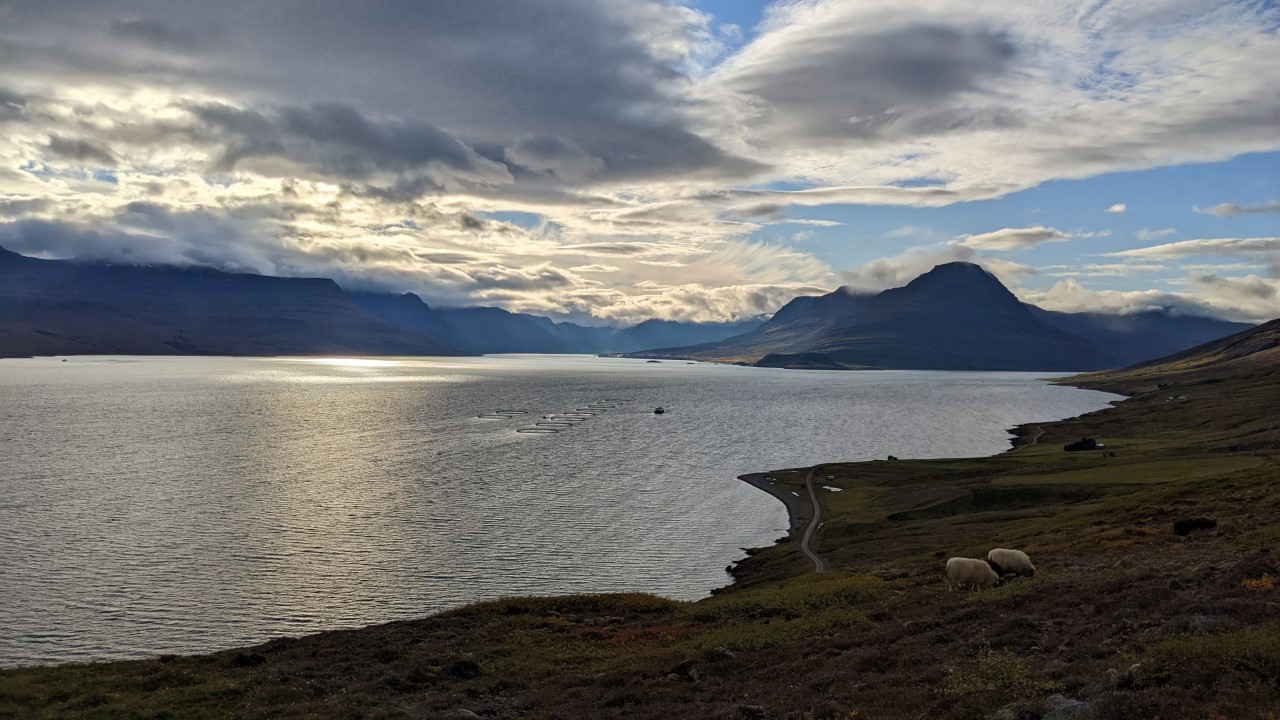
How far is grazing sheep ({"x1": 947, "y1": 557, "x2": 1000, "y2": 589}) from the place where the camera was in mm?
38781

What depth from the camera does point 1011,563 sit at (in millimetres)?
40094

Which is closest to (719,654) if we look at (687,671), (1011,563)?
(687,671)

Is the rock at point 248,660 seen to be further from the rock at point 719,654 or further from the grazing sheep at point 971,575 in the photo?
the grazing sheep at point 971,575

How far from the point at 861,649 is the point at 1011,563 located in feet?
49.7

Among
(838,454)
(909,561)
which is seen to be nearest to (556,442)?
(838,454)

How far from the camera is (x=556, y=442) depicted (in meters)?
161

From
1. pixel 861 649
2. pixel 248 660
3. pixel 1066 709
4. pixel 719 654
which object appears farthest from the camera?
pixel 248 660

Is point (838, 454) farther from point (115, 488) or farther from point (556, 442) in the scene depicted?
point (115, 488)

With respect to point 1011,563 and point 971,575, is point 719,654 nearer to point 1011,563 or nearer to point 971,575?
point 971,575

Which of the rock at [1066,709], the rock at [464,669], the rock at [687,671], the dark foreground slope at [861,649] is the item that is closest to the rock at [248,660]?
the dark foreground slope at [861,649]

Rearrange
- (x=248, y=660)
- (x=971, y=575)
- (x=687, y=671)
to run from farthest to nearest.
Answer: (x=971, y=575) < (x=248, y=660) < (x=687, y=671)

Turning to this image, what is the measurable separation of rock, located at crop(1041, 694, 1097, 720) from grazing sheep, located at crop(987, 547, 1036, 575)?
22985 mm

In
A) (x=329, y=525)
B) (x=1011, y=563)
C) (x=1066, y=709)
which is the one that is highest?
(x=1066, y=709)

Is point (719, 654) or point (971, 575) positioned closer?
point (719, 654)
